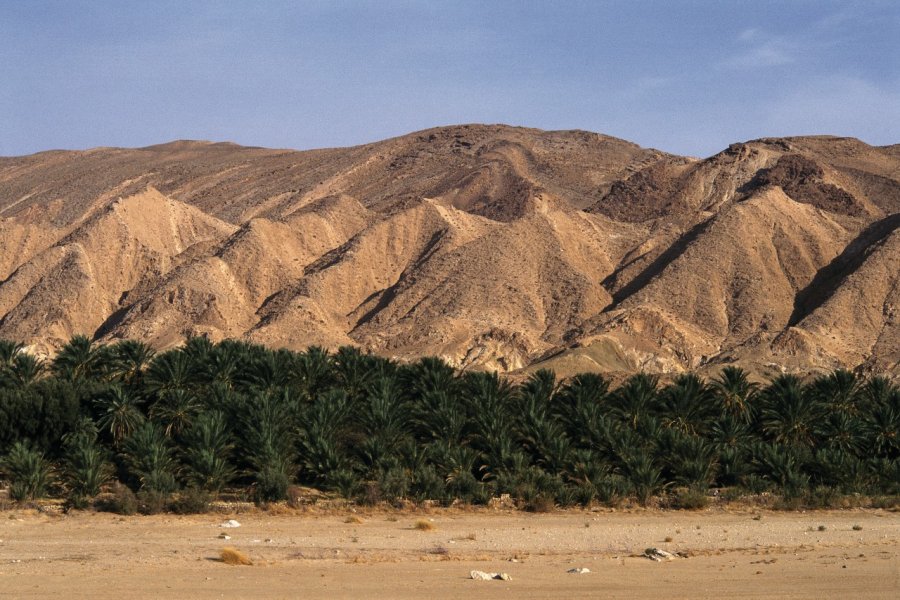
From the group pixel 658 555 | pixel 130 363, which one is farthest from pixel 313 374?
pixel 658 555

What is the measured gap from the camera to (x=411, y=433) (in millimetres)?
37531

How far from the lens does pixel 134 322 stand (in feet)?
267

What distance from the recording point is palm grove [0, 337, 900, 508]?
3384cm

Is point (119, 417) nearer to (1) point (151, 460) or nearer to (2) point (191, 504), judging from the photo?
(1) point (151, 460)

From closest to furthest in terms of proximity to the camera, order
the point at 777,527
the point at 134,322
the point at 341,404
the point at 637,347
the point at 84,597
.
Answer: the point at 84,597
the point at 777,527
the point at 341,404
the point at 637,347
the point at 134,322

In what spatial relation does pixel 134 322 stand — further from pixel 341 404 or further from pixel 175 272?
pixel 341 404

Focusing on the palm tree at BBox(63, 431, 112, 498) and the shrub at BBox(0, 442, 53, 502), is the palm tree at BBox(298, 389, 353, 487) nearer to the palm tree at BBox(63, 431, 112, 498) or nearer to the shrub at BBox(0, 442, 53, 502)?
the palm tree at BBox(63, 431, 112, 498)

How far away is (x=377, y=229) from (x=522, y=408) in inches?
2240

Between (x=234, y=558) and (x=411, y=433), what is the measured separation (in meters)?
14.9

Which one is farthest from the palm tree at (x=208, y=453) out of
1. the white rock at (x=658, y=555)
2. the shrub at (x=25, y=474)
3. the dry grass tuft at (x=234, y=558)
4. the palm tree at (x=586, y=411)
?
the white rock at (x=658, y=555)

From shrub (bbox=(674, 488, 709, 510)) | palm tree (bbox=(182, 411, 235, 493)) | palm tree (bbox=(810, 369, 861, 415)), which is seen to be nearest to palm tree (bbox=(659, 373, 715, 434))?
palm tree (bbox=(810, 369, 861, 415))

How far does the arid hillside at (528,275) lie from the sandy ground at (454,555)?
37540mm

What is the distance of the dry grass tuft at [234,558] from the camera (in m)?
22.8

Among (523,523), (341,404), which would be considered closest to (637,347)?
(341,404)
